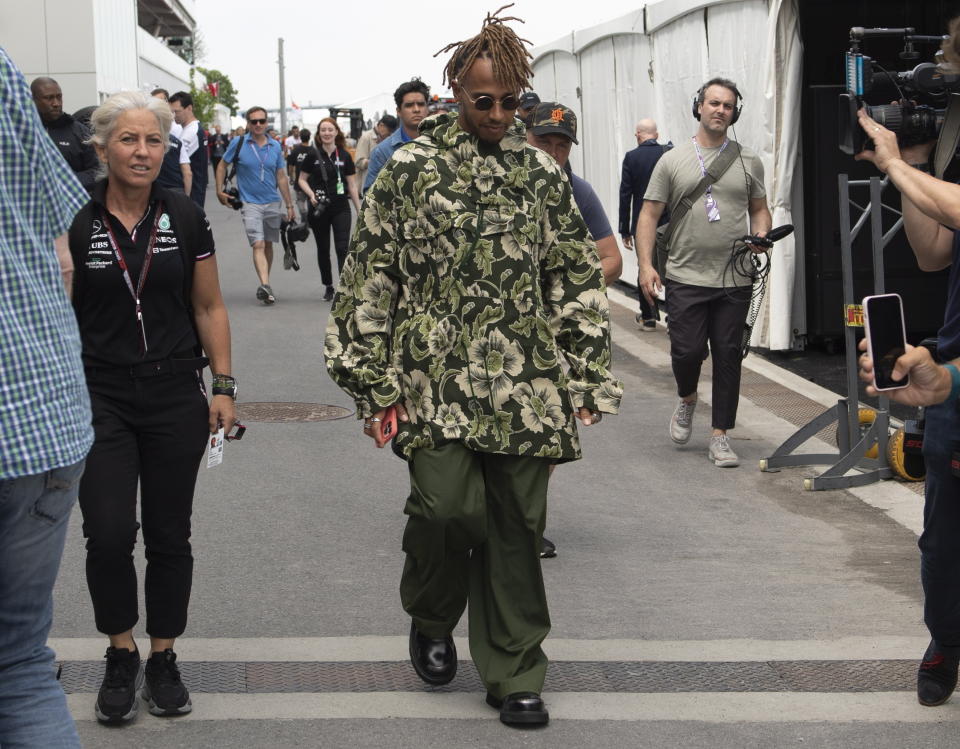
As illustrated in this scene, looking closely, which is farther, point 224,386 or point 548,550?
point 548,550

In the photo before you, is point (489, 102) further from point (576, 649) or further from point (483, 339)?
point (576, 649)

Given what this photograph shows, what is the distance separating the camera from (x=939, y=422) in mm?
4395

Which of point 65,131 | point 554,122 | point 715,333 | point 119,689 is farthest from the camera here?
point 65,131

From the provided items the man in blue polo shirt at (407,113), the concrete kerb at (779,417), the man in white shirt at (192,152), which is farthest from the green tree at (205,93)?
the man in blue polo shirt at (407,113)

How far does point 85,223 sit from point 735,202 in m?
4.68

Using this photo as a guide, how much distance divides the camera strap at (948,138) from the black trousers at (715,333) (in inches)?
147

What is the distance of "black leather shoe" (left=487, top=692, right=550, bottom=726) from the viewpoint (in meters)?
4.48

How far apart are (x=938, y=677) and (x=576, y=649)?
1234mm

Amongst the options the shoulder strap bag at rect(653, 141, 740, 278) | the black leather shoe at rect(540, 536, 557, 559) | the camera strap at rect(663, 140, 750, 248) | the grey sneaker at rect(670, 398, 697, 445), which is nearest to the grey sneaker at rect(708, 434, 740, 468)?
the grey sneaker at rect(670, 398, 697, 445)

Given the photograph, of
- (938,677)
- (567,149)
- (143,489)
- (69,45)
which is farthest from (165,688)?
(69,45)

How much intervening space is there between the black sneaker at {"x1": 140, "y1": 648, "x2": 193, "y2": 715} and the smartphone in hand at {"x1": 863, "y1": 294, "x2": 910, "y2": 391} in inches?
90.1

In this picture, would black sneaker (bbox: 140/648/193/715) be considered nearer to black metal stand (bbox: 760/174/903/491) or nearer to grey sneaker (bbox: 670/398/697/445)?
black metal stand (bbox: 760/174/903/491)

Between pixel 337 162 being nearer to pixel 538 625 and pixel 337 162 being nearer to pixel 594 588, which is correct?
pixel 594 588

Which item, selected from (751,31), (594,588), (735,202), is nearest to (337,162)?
(751,31)
